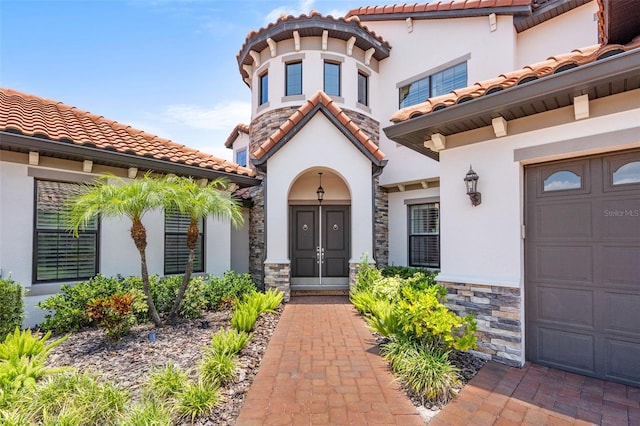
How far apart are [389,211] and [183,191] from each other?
27.0ft

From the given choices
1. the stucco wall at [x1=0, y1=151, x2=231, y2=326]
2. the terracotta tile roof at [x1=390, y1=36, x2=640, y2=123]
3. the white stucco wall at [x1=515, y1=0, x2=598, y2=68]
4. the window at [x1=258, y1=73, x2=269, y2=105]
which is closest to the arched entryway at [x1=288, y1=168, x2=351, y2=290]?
the window at [x1=258, y1=73, x2=269, y2=105]

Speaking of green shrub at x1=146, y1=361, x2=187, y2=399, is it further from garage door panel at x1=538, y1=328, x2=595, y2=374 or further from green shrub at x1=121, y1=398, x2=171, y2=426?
garage door panel at x1=538, y1=328, x2=595, y2=374

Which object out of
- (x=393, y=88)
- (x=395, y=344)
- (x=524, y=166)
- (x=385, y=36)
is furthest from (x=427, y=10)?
(x=395, y=344)

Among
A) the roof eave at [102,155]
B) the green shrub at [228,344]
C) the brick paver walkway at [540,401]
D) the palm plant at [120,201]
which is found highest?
the roof eave at [102,155]

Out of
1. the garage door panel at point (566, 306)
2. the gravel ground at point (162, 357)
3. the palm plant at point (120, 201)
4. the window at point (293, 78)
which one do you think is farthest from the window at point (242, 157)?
the garage door panel at point (566, 306)

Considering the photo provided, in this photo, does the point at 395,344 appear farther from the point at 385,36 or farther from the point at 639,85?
A: the point at 385,36

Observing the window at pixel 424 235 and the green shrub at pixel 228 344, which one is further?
the window at pixel 424 235

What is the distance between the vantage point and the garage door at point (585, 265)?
397 cm

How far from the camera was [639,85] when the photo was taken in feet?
12.2

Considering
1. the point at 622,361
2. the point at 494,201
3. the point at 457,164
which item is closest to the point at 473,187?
the point at 494,201

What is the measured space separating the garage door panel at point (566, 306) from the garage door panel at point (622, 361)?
332mm

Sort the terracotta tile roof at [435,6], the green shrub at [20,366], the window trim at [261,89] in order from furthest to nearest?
1. the window trim at [261,89]
2. the terracotta tile roof at [435,6]
3. the green shrub at [20,366]

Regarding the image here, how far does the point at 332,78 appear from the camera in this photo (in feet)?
39.4

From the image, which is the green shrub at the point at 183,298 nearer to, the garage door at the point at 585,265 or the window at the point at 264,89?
the garage door at the point at 585,265
